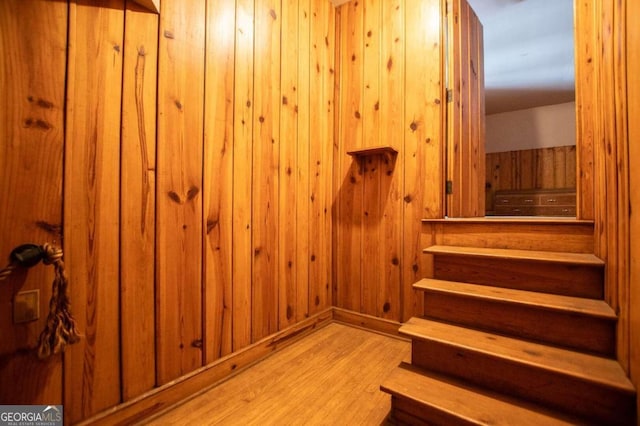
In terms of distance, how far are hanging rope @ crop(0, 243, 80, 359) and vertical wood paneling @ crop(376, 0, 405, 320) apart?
5.85 feet

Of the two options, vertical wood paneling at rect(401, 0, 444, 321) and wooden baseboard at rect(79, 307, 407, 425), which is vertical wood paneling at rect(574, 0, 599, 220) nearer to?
vertical wood paneling at rect(401, 0, 444, 321)

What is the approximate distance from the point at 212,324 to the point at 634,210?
5.81 feet

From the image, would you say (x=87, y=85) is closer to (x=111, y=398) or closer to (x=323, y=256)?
(x=111, y=398)

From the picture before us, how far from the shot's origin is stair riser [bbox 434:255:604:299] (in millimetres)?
1242

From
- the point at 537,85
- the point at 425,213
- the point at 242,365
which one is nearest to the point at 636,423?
the point at 425,213

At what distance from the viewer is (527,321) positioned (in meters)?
1.24

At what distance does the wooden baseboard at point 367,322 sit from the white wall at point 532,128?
5349 mm

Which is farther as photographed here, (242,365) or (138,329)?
(242,365)

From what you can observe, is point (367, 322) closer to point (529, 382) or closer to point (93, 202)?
point (529, 382)

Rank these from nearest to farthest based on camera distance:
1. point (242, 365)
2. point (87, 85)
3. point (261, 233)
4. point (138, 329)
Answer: point (87, 85) < point (138, 329) < point (242, 365) < point (261, 233)

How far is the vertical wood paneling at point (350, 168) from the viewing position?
7.47 feet

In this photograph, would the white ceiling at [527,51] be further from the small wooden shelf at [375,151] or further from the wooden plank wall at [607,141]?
the wooden plank wall at [607,141]

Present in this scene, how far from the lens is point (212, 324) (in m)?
1.46

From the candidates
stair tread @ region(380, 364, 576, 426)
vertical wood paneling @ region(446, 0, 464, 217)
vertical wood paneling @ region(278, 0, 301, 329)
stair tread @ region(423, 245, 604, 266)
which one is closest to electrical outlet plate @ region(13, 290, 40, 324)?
vertical wood paneling @ region(278, 0, 301, 329)
